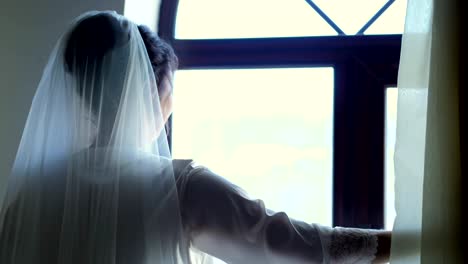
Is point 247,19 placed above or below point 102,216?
above

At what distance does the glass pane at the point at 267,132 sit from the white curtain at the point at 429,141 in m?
0.49

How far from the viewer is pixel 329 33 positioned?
4.75ft

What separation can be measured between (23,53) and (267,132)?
0.57 metres

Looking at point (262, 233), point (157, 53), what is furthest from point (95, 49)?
point (262, 233)

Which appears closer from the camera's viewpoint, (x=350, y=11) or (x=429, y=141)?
(x=429, y=141)

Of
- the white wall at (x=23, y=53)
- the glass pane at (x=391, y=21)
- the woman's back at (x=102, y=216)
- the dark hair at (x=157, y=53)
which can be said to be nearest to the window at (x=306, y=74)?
the glass pane at (x=391, y=21)

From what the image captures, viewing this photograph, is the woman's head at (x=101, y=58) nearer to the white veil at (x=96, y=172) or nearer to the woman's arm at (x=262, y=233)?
the white veil at (x=96, y=172)

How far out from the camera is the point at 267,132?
1434 millimetres

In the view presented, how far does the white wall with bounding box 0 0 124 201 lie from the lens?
1.36m

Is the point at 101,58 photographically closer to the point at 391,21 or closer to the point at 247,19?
the point at 247,19

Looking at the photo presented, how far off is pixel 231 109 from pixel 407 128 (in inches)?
24.0

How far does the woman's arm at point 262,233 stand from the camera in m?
0.89

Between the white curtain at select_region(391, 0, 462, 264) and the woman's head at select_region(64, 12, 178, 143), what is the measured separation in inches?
16.0

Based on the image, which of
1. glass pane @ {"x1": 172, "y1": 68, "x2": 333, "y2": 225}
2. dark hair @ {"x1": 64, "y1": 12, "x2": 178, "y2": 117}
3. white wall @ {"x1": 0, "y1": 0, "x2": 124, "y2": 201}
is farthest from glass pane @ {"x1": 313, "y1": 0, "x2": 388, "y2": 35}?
dark hair @ {"x1": 64, "y1": 12, "x2": 178, "y2": 117}
